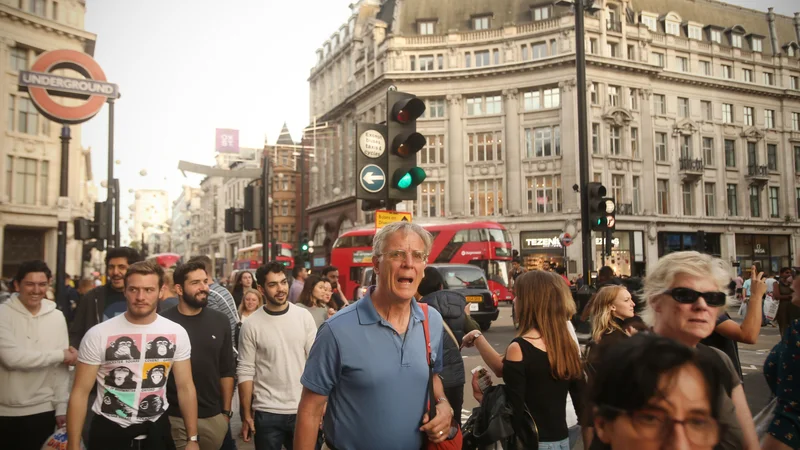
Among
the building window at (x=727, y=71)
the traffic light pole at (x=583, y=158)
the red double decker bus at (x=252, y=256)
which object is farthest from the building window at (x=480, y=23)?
the traffic light pole at (x=583, y=158)

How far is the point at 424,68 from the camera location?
47188 mm

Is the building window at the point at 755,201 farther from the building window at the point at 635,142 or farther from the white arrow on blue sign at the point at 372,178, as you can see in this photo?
the white arrow on blue sign at the point at 372,178

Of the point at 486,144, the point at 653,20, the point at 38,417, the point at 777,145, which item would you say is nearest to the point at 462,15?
the point at 486,144

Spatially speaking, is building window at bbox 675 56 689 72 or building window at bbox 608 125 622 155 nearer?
building window at bbox 608 125 622 155

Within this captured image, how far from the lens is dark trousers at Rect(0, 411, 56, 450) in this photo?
4609 millimetres

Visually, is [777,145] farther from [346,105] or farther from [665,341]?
[665,341]

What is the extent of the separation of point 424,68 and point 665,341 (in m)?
47.3

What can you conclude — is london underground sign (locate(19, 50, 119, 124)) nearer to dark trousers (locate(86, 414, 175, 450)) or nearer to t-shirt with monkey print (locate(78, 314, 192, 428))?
t-shirt with monkey print (locate(78, 314, 192, 428))

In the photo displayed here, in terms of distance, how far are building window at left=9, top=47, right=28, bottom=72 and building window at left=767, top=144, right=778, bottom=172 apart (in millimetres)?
52419

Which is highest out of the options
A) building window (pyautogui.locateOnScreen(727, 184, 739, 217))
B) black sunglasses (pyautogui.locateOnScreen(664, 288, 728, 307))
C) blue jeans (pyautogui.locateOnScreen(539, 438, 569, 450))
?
building window (pyautogui.locateOnScreen(727, 184, 739, 217))

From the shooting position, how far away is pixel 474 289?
1780 centimetres

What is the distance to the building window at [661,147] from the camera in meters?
46.2

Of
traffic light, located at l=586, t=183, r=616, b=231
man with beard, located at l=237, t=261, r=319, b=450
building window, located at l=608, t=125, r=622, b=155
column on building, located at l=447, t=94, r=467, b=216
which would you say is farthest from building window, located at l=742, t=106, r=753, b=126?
man with beard, located at l=237, t=261, r=319, b=450

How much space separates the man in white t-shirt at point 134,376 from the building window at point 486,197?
41560mm
